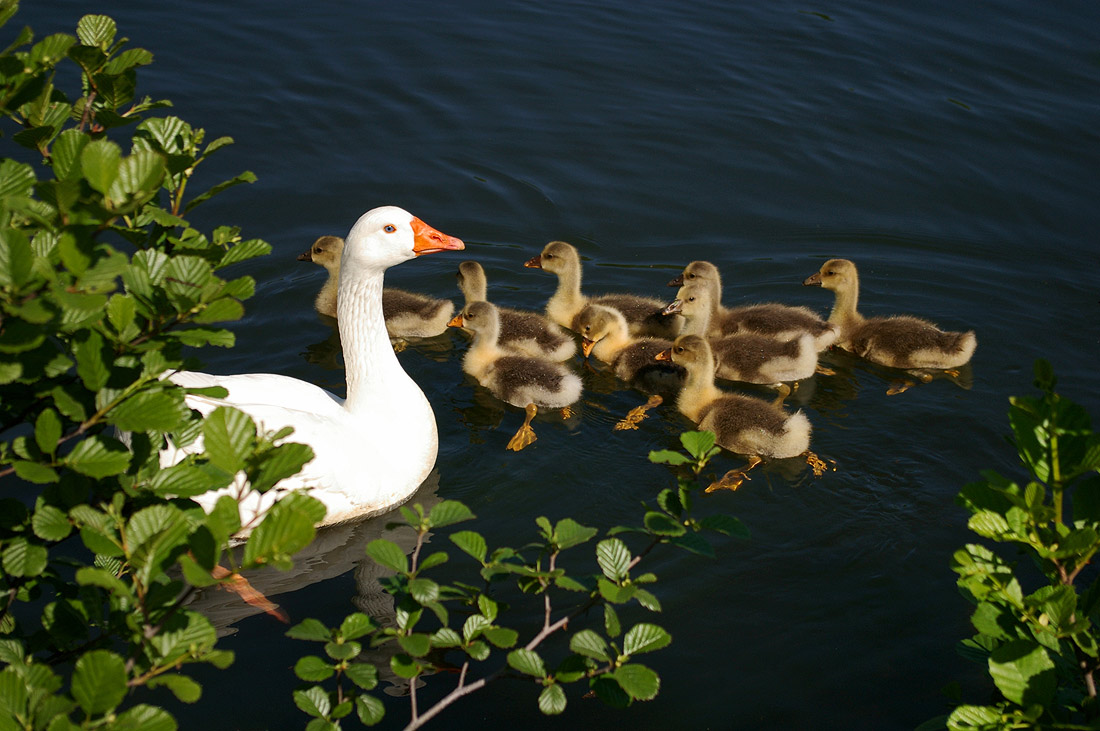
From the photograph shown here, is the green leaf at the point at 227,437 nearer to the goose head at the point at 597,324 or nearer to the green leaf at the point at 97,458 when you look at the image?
the green leaf at the point at 97,458

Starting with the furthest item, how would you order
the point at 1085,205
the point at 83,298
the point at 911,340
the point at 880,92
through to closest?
the point at 880,92, the point at 1085,205, the point at 911,340, the point at 83,298

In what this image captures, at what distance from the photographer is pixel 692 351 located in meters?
6.82

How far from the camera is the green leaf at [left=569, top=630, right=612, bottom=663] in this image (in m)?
2.96

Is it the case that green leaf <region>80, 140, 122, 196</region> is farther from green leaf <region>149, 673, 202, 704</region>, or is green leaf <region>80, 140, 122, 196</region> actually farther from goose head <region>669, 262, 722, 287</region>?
goose head <region>669, 262, 722, 287</region>

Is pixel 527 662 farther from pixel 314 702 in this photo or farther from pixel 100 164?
pixel 100 164

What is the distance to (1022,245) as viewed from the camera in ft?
30.8

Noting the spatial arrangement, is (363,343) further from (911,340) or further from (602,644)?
(911,340)

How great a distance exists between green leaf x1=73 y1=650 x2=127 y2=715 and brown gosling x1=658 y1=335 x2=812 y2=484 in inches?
182

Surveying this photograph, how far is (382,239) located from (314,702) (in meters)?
3.51

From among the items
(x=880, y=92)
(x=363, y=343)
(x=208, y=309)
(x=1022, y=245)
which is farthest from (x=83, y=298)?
(x=880, y=92)

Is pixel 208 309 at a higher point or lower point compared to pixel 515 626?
higher

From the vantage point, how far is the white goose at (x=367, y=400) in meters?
5.59

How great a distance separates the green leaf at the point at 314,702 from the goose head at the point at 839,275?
233 inches

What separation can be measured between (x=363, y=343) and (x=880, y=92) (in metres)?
8.24
